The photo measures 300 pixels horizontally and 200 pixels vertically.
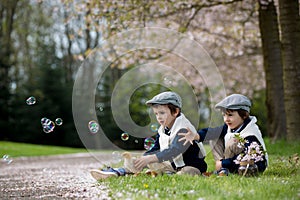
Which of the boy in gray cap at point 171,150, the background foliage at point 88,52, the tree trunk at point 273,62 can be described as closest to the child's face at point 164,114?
the boy in gray cap at point 171,150

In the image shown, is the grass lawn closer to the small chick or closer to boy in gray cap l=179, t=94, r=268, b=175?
the small chick

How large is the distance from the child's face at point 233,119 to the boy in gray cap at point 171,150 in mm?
426

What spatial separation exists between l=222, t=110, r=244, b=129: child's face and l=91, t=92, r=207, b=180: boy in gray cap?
43cm

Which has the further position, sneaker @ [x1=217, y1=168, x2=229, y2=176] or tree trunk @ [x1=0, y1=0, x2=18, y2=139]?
tree trunk @ [x1=0, y1=0, x2=18, y2=139]

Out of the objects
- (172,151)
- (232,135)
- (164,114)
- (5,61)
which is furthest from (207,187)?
(5,61)

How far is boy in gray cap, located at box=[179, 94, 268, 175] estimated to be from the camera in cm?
572

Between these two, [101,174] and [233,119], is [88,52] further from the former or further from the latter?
[233,119]

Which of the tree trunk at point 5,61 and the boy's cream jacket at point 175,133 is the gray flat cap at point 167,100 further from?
the tree trunk at point 5,61

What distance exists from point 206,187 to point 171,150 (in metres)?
1.21

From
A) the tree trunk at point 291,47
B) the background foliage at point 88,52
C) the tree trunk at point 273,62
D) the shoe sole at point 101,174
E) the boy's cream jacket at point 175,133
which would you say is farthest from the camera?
the background foliage at point 88,52

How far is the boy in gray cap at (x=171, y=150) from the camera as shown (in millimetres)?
5797

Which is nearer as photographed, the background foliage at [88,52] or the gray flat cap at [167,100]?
the gray flat cap at [167,100]

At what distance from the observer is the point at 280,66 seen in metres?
11.5

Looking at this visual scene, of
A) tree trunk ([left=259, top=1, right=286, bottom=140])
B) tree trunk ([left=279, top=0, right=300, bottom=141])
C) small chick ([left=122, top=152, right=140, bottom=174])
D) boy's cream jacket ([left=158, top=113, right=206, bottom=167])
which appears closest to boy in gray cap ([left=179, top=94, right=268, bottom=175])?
boy's cream jacket ([left=158, top=113, right=206, bottom=167])
